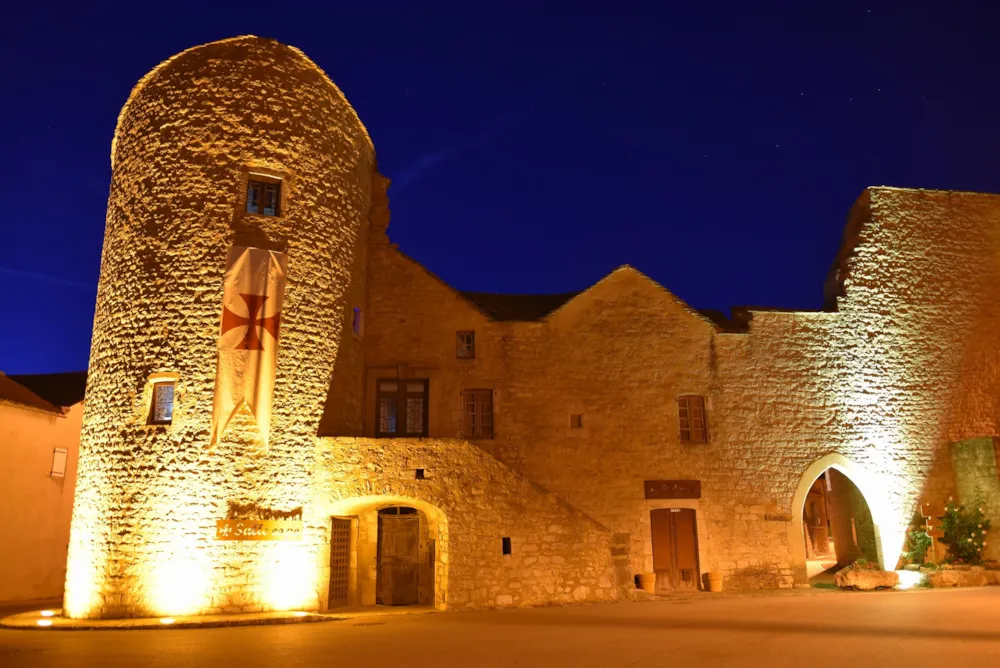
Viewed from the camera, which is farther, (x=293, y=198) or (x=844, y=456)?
(x=844, y=456)

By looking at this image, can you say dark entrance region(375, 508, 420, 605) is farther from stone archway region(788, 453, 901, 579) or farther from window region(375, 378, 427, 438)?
stone archway region(788, 453, 901, 579)

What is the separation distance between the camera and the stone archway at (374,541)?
13453 mm

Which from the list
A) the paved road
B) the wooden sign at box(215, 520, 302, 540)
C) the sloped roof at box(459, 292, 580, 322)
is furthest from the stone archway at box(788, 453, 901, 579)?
the wooden sign at box(215, 520, 302, 540)

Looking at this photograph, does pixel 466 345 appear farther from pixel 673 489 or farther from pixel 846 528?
A: pixel 846 528

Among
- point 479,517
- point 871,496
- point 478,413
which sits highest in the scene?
point 478,413

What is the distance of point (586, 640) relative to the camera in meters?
9.03

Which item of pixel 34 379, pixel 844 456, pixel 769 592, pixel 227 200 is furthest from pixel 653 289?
pixel 34 379

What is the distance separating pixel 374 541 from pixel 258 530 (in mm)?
3357

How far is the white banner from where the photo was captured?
1286 cm

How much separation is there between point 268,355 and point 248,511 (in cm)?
286

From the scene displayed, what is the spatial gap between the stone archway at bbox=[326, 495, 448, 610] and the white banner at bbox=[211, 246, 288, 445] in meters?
2.58

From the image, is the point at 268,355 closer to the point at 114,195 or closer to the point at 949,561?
the point at 114,195

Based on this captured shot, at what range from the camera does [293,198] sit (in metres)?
14.3

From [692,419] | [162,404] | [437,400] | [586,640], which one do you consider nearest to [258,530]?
[162,404]
